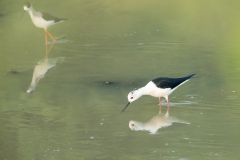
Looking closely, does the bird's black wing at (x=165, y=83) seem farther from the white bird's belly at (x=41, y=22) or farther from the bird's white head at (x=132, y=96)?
the white bird's belly at (x=41, y=22)

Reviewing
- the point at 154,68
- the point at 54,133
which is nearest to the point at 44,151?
the point at 54,133

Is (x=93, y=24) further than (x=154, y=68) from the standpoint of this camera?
Yes

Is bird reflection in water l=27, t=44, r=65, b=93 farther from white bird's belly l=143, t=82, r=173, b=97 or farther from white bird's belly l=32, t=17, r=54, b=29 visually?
white bird's belly l=143, t=82, r=173, b=97

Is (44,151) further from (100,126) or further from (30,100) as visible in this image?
(30,100)

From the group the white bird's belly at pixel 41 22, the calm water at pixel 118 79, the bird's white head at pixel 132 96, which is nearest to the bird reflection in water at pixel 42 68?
the calm water at pixel 118 79

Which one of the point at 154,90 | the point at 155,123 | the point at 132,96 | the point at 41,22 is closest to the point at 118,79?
the point at 154,90

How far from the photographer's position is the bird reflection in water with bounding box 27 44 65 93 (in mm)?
9930

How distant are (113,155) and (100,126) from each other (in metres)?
1.07

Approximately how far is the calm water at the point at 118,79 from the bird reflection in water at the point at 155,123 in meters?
0.01

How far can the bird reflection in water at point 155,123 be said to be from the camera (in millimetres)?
7801

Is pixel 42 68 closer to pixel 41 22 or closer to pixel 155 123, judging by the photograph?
pixel 41 22

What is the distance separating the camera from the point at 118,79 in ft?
32.8

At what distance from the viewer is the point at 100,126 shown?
7.88 metres

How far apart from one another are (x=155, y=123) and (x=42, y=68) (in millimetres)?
3450
